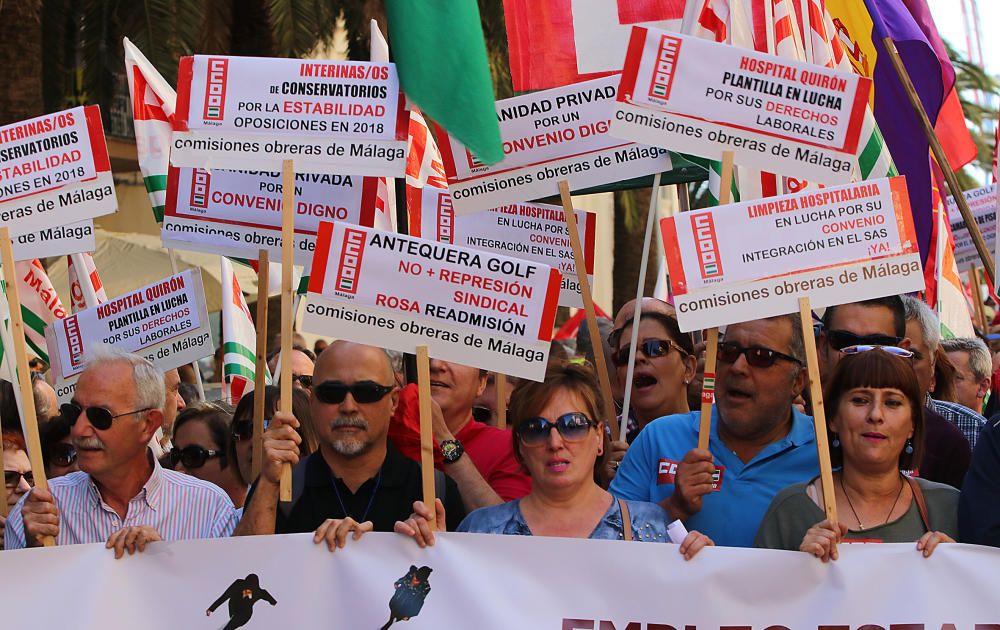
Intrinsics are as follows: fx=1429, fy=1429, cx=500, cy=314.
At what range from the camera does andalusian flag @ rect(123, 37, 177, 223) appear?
7328 mm

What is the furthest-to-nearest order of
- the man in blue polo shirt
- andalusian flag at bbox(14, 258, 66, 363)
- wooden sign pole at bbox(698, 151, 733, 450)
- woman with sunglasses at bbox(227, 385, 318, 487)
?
andalusian flag at bbox(14, 258, 66, 363) → woman with sunglasses at bbox(227, 385, 318, 487) → the man in blue polo shirt → wooden sign pole at bbox(698, 151, 733, 450)

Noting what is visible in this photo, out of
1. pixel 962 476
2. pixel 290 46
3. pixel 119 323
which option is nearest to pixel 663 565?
pixel 962 476

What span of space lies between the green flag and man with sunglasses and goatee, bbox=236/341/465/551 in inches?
37.0

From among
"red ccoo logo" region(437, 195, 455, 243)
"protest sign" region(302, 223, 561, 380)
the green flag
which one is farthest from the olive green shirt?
"red ccoo logo" region(437, 195, 455, 243)

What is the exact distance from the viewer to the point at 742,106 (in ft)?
15.9

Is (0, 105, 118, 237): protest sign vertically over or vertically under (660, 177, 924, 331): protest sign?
over

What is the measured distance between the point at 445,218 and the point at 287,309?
2.43 m

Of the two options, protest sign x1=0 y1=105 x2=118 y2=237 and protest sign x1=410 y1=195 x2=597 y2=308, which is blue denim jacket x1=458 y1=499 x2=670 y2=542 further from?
protest sign x1=410 y1=195 x2=597 y2=308

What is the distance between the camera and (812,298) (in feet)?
14.0

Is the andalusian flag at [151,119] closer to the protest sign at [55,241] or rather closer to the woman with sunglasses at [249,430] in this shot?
the woman with sunglasses at [249,430]

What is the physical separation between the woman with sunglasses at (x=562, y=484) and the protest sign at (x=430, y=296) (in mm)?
124

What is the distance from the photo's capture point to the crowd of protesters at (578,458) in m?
4.08

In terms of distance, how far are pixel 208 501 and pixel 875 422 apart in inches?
83.6

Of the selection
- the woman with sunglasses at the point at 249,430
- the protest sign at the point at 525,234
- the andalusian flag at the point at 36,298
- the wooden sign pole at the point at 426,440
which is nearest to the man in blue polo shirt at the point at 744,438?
the wooden sign pole at the point at 426,440
